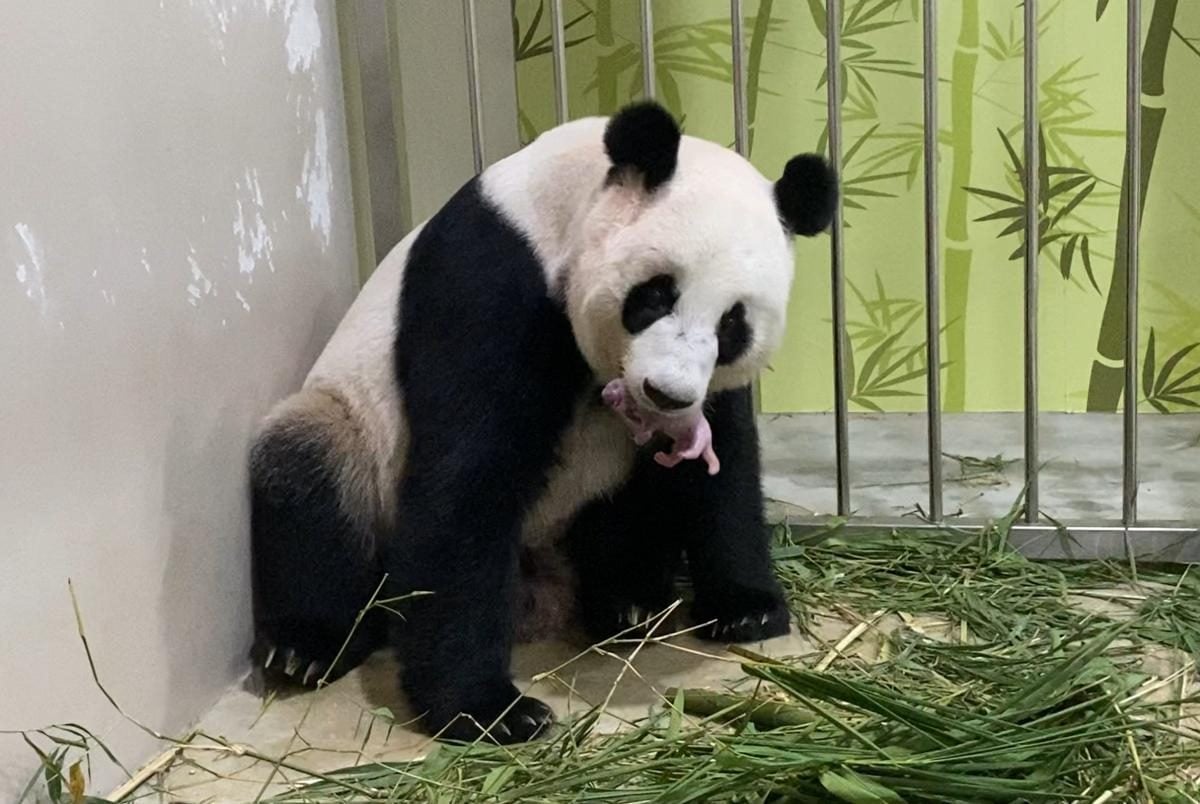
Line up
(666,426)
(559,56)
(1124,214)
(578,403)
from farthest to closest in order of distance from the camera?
(1124,214) < (559,56) < (578,403) < (666,426)

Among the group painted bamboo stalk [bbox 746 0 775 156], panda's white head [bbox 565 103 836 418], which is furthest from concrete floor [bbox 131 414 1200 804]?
painted bamboo stalk [bbox 746 0 775 156]

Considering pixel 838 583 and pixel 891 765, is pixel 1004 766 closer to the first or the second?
pixel 891 765

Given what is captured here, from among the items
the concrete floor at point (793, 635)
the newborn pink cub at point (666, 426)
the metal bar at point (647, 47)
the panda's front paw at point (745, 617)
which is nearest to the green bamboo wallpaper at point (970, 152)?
the concrete floor at point (793, 635)

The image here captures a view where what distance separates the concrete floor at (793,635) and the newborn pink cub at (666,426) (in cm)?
26

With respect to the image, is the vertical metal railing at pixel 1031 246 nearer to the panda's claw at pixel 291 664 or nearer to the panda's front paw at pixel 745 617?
the panda's front paw at pixel 745 617

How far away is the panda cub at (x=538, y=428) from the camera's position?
147 cm

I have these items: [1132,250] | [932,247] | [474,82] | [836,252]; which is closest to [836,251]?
[836,252]

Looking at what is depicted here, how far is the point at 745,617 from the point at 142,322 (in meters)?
0.90

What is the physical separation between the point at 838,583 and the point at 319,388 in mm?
846

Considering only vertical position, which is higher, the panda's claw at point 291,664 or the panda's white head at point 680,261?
the panda's white head at point 680,261

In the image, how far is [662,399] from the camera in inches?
55.3

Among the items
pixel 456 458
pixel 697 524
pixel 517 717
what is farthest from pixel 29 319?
pixel 697 524

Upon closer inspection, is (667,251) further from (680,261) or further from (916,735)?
(916,735)

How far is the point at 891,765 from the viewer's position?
121cm
